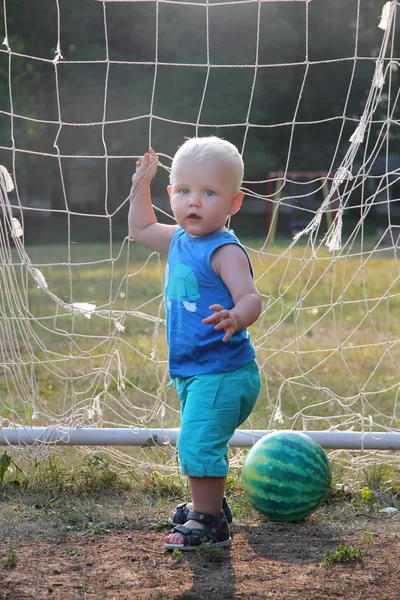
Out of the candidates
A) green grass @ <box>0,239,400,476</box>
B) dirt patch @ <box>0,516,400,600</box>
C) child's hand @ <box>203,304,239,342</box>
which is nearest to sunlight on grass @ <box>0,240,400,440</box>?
green grass @ <box>0,239,400,476</box>

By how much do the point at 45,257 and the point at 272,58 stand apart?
463 inches

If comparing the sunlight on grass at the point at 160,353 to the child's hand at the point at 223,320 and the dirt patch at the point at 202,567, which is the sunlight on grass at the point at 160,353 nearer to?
the dirt patch at the point at 202,567

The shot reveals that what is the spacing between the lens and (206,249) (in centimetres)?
289

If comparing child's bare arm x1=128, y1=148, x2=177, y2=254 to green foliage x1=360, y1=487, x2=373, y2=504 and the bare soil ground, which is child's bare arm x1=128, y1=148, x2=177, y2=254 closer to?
the bare soil ground

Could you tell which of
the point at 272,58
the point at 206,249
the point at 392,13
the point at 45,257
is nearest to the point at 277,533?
the point at 206,249

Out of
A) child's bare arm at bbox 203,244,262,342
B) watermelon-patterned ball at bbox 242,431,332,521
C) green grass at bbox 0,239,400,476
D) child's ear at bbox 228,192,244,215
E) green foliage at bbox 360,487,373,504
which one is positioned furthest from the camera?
green grass at bbox 0,239,400,476

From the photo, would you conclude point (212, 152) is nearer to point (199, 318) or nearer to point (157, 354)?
point (199, 318)

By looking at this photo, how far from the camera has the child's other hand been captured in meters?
3.18

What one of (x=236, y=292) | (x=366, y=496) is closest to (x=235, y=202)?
(x=236, y=292)

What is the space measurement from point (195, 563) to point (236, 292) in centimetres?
90

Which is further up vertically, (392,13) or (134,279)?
(392,13)

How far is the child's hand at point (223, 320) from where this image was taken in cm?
258

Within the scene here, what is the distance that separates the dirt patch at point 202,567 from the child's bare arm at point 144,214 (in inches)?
42.2

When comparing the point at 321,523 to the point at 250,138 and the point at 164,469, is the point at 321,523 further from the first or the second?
the point at 250,138
